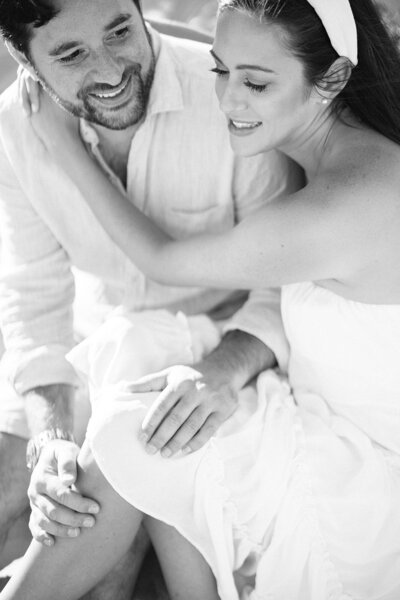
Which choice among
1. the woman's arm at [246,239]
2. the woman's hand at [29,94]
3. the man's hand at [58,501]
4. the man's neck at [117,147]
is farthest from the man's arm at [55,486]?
the woman's hand at [29,94]

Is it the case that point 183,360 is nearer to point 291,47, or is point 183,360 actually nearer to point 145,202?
point 145,202

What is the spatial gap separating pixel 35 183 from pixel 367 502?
3.54 feet

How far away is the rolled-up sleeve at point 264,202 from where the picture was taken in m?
1.94

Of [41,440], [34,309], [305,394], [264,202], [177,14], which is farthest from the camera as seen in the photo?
[177,14]

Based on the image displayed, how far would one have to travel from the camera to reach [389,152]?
1.66 m

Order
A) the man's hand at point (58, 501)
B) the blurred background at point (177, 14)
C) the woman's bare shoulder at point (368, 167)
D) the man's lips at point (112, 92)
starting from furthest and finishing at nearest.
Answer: the blurred background at point (177, 14) < the man's lips at point (112, 92) < the man's hand at point (58, 501) < the woman's bare shoulder at point (368, 167)

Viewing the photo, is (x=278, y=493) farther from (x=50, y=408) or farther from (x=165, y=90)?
(x=165, y=90)

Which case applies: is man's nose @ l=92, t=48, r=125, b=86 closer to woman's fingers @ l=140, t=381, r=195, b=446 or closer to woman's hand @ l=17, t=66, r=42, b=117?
woman's hand @ l=17, t=66, r=42, b=117

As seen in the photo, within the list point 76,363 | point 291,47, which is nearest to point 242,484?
point 76,363

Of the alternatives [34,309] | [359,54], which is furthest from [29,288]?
[359,54]

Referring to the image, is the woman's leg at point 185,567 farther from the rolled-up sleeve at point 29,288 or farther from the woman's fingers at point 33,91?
the woman's fingers at point 33,91

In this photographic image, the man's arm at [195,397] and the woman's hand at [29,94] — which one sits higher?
the woman's hand at [29,94]

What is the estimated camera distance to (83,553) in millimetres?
1743

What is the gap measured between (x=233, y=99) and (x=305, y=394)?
64 centimetres
